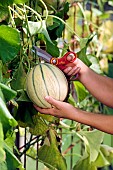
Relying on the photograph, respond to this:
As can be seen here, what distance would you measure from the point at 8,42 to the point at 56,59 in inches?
9.9

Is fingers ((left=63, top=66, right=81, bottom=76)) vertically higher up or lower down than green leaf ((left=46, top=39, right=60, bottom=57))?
lower down

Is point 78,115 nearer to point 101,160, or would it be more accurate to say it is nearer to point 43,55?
point 43,55

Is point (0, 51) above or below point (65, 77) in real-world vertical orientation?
above

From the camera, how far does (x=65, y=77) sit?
4.44ft

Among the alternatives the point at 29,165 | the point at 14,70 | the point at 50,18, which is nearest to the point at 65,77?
the point at 14,70

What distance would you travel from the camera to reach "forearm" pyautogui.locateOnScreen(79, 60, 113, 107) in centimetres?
153

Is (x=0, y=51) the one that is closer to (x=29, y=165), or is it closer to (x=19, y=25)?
(x=19, y=25)

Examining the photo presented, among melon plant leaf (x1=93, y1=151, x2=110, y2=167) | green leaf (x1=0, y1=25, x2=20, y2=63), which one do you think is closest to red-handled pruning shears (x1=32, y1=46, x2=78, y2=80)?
green leaf (x1=0, y1=25, x2=20, y2=63)

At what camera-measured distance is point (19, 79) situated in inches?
55.1

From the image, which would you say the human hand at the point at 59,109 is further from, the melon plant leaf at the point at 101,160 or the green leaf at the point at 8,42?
the melon plant leaf at the point at 101,160

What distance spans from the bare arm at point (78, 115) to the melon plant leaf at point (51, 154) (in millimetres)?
231

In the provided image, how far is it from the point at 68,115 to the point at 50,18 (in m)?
0.36

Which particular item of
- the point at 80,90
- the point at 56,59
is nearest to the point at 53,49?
the point at 56,59

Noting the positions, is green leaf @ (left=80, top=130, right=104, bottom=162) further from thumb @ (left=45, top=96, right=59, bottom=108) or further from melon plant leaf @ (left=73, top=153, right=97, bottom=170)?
thumb @ (left=45, top=96, right=59, bottom=108)
